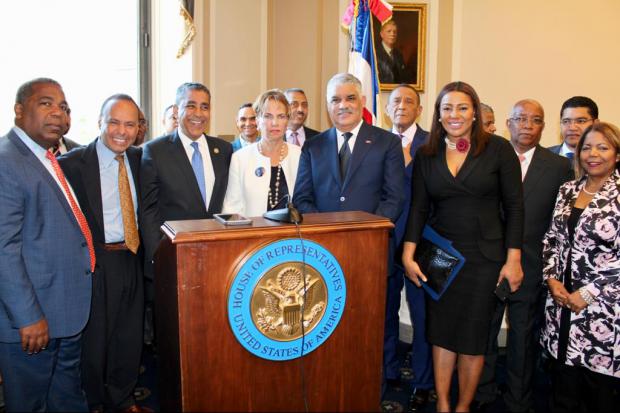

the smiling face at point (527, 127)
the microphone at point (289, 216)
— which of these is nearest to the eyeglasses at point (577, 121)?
the smiling face at point (527, 127)

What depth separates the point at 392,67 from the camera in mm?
6008

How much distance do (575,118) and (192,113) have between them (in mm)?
2348

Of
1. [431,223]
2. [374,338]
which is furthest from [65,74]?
[374,338]

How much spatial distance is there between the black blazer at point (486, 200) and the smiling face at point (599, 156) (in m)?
0.36

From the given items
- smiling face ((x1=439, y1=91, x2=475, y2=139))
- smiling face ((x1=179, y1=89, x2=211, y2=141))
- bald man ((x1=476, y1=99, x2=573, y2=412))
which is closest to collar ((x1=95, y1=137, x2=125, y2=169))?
smiling face ((x1=179, y1=89, x2=211, y2=141))

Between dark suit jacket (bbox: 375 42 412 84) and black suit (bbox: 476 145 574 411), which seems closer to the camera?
black suit (bbox: 476 145 574 411)

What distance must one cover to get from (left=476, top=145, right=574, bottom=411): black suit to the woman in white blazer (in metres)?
1.27

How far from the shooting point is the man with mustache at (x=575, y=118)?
3480mm

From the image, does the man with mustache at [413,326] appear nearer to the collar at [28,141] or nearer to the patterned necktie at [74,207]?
the patterned necktie at [74,207]

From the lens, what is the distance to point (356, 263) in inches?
76.4

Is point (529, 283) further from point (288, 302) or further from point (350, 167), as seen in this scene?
point (288, 302)

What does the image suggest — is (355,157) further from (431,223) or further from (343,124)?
(431,223)

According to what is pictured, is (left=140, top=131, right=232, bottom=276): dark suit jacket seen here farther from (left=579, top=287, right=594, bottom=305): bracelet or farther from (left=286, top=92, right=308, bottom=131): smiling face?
(left=579, top=287, right=594, bottom=305): bracelet

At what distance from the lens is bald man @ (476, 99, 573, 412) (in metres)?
2.94
